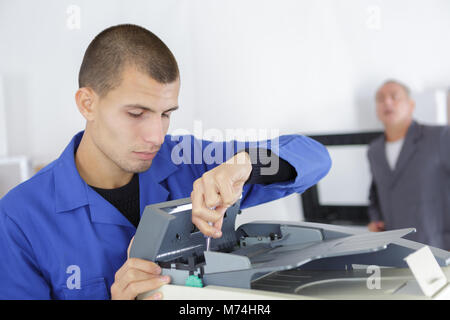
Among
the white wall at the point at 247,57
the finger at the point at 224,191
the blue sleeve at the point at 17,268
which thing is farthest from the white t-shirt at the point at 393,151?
the blue sleeve at the point at 17,268

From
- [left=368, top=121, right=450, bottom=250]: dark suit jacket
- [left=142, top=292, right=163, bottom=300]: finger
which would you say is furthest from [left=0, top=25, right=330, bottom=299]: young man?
[left=368, top=121, right=450, bottom=250]: dark suit jacket

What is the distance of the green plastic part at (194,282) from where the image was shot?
2.31ft

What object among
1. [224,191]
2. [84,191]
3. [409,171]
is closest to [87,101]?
[84,191]

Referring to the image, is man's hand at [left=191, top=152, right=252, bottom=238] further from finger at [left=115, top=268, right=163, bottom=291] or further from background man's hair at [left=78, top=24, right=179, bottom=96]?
background man's hair at [left=78, top=24, right=179, bottom=96]

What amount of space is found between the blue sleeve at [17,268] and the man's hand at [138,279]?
10.9 inches

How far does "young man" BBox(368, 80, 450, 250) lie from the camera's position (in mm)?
2590

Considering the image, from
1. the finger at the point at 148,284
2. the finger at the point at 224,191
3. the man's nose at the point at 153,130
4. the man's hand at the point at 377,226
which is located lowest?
the man's hand at the point at 377,226

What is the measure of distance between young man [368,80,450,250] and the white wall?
0.19m

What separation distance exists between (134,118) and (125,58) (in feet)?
0.51

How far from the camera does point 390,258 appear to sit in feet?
2.65

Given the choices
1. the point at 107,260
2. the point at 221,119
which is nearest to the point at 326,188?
the point at 221,119

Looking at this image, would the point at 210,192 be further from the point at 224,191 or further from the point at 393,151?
the point at 393,151

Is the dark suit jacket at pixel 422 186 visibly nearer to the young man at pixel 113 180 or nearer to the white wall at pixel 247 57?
the white wall at pixel 247 57

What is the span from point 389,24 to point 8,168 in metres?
2.55
